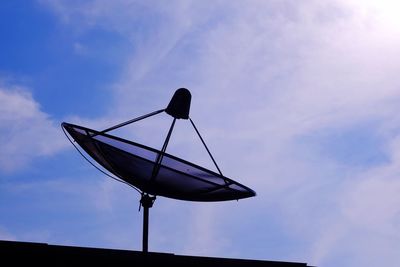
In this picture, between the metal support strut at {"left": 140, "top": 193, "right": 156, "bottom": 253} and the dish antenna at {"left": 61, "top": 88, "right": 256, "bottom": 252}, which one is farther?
the dish antenna at {"left": 61, "top": 88, "right": 256, "bottom": 252}

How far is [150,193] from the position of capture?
42.7 ft

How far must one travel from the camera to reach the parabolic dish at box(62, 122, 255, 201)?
1276 cm

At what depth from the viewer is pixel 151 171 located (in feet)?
43.1

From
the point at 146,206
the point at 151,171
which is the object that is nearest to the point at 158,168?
the point at 151,171

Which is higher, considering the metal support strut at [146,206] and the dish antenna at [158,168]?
the dish antenna at [158,168]

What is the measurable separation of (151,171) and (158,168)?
0.55ft

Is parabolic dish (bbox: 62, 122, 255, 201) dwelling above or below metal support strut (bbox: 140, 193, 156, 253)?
above

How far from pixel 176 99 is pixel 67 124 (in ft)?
8.61

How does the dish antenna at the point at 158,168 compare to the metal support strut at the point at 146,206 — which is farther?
the dish antenna at the point at 158,168

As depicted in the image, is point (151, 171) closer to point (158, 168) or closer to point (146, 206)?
point (158, 168)

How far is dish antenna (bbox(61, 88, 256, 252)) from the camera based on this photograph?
12734 mm

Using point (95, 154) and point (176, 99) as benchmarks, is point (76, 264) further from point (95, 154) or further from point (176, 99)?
point (176, 99)

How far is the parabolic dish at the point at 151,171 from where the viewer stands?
41.9 ft

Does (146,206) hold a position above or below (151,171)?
below
